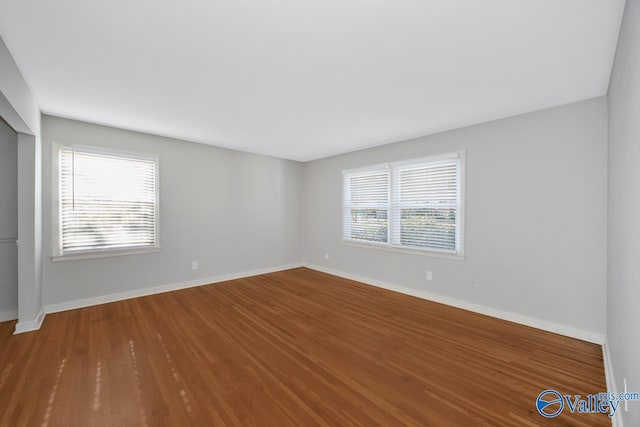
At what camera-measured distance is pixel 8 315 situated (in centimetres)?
310

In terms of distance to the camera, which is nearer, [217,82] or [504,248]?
[217,82]

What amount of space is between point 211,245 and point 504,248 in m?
4.51

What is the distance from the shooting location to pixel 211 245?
4.72 m

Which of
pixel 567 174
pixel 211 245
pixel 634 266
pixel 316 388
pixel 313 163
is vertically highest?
pixel 313 163

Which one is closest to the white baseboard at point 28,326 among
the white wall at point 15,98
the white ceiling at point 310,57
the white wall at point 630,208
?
the white wall at point 15,98

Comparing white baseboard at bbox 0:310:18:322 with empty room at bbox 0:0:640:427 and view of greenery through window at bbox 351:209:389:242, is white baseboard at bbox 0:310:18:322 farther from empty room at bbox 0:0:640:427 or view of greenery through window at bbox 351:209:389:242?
view of greenery through window at bbox 351:209:389:242

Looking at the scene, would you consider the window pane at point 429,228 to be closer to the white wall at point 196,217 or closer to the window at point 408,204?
the window at point 408,204

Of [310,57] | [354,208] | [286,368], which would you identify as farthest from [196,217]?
[310,57]

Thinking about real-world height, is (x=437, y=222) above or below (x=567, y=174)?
below

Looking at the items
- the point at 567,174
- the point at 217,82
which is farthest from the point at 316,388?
the point at 567,174

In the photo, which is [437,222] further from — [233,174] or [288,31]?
[233,174]

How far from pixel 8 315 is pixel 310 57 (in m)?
4.49

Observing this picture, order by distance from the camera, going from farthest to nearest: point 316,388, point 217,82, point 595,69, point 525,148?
point 525,148 < point 217,82 < point 595,69 < point 316,388

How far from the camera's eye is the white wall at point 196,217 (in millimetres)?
3430
